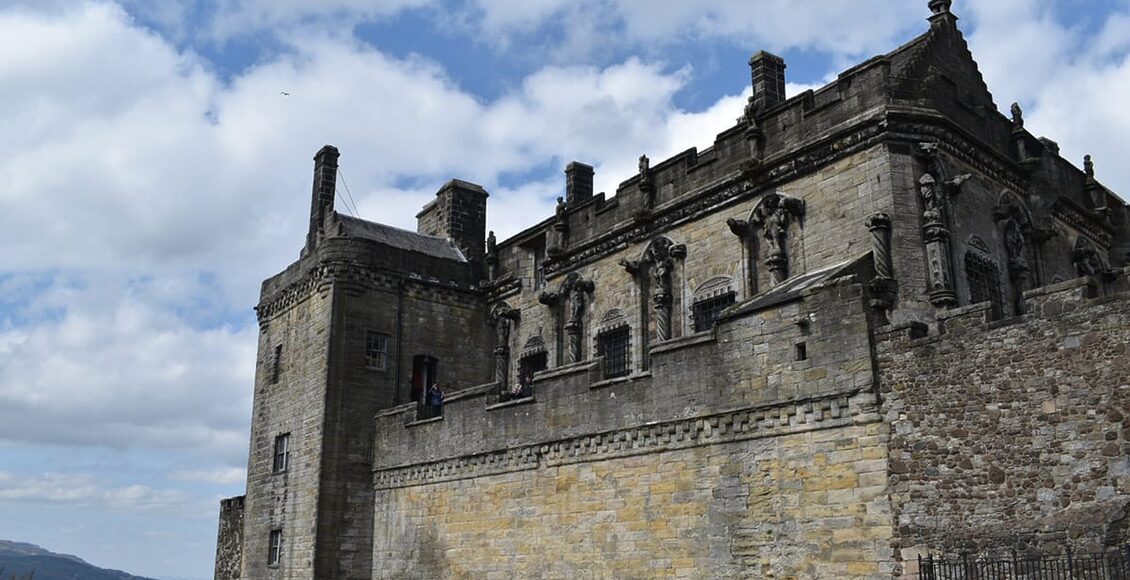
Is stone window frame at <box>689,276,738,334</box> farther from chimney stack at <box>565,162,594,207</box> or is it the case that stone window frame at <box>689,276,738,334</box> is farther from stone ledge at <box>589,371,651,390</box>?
chimney stack at <box>565,162,594,207</box>

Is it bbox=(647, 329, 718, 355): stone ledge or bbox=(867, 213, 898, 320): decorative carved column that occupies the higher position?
bbox=(867, 213, 898, 320): decorative carved column

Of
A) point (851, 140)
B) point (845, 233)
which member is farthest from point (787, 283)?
point (851, 140)

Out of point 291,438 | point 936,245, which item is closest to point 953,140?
point 936,245

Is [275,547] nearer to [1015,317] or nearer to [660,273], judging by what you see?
[660,273]

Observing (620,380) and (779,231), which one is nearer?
(620,380)

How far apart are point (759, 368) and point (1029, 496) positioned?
5119 millimetres

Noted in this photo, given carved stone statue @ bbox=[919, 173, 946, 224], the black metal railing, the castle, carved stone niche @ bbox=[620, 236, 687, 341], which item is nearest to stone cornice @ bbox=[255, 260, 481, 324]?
the castle

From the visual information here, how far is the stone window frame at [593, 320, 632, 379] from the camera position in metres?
25.6

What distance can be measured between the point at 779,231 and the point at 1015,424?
791 cm

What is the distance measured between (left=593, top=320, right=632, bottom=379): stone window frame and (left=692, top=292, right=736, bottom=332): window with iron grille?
2140 millimetres

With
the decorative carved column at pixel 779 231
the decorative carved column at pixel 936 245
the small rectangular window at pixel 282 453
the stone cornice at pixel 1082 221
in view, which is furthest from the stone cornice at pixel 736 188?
the small rectangular window at pixel 282 453

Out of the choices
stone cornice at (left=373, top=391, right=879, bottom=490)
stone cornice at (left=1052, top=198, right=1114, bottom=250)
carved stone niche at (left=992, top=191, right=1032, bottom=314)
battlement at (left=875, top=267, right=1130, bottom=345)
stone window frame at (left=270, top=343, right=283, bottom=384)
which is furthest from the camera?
stone window frame at (left=270, top=343, right=283, bottom=384)

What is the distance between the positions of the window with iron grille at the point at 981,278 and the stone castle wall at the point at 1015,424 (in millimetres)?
4994

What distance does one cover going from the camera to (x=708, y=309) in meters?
23.8
